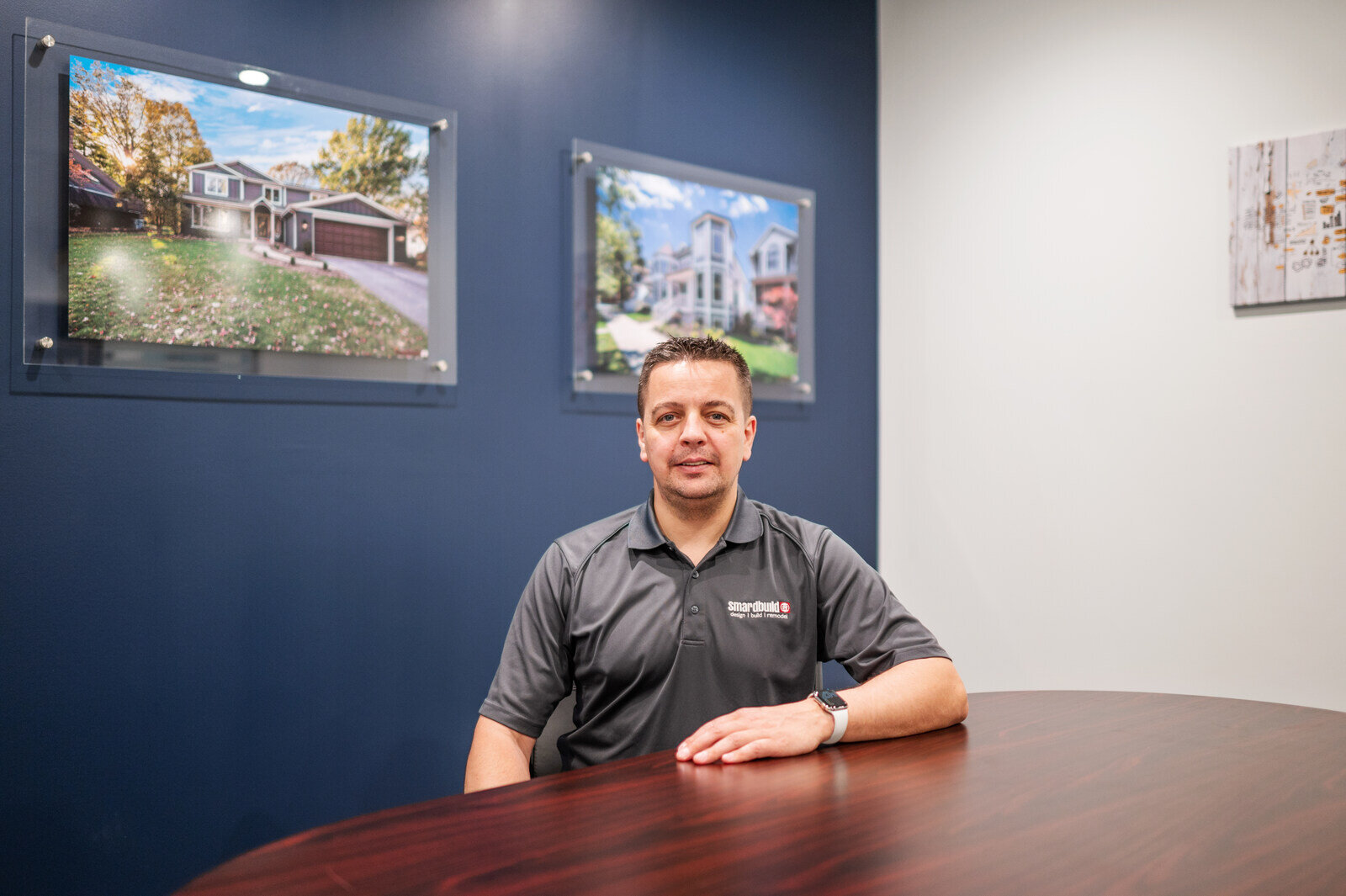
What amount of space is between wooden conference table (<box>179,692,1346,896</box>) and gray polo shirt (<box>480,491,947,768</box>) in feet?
1.06

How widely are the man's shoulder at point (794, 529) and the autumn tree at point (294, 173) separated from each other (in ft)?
4.39

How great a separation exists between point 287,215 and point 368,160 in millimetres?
264

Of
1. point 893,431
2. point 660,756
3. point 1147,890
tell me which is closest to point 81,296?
point 660,756

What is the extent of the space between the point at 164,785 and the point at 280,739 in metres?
0.25

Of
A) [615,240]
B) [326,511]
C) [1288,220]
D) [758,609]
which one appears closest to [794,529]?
[758,609]

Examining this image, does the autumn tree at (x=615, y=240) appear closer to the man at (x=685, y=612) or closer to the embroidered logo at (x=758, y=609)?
the man at (x=685, y=612)

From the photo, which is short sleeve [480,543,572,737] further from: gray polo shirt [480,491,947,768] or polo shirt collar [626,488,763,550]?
polo shirt collar [626,488,763,550]

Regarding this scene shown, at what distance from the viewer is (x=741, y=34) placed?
323 cm

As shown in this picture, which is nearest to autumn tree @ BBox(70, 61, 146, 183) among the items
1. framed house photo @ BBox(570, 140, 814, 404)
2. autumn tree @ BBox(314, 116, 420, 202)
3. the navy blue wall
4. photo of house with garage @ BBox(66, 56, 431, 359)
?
photo of house with garage @ BBox(66, 56, 431, 359)

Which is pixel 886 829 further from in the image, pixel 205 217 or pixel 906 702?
pixel 205 217

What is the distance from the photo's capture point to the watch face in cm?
149

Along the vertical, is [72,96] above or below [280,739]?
above

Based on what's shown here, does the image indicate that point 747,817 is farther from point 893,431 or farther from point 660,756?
point 893,431

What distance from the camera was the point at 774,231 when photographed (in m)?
3.28
